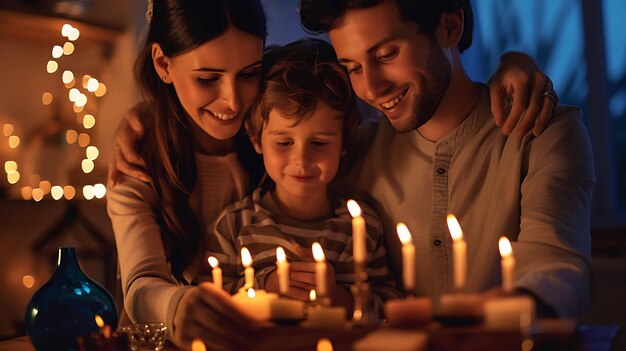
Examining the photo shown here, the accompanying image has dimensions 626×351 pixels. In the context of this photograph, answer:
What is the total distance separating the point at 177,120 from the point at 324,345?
93cm

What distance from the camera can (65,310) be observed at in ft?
5.63

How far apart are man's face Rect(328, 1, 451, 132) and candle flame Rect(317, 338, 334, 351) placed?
2.23 ft

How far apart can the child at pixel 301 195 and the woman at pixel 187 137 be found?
62mm

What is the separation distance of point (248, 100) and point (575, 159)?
745 millimetres

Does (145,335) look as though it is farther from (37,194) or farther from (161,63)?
(37,194)

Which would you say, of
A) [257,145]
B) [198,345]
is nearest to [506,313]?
[198,345]

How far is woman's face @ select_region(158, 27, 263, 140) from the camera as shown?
A: 1922 millimetres

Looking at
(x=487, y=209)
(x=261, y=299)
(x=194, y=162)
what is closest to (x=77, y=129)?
(x=194, y=162)

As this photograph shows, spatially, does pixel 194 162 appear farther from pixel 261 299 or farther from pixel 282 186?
pixel 261 299

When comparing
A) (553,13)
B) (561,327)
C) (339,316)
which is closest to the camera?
(561,327)

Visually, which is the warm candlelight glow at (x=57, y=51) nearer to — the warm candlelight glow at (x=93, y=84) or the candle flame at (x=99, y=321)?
the warm candlelight glow at (x=93, y=84)

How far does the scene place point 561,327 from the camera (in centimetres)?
106

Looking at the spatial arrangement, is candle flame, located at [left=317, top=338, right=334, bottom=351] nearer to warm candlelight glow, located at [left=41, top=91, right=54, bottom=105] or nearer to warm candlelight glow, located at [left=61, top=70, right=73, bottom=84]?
warm candlelight glow, located at [left=61, top=70, right=73, bottom=84]

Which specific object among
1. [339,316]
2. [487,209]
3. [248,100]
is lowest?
[339,316]
